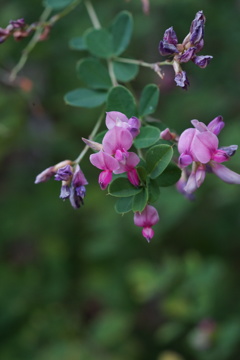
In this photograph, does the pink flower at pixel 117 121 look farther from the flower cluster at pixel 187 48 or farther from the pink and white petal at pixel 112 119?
the flower cluster at pixel 187 48

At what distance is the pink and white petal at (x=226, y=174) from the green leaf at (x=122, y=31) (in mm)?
555

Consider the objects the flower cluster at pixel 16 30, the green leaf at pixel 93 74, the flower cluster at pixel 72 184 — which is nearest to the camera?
the flower cluster at pixel 72 184

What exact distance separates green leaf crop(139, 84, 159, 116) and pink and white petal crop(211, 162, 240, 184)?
25cm

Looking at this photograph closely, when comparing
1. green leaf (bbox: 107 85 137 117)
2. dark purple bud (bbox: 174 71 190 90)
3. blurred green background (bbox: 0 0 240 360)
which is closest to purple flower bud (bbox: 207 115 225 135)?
dark purple bud (bbox: 174 71 190 90)

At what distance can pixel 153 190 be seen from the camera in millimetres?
1005

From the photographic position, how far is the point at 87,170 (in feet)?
9.29

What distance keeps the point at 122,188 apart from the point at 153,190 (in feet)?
0.19

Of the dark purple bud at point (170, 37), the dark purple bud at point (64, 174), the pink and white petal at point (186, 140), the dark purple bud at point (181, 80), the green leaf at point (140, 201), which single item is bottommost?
the green leaf at point (140, 201)

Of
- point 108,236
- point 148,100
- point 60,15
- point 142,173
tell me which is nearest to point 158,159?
point 142,173

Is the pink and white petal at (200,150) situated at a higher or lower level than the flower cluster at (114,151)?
lower

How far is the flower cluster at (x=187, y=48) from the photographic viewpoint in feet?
3.01

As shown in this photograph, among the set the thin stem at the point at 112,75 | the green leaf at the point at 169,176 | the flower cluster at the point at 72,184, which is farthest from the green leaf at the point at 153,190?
Result: the thin stem at the point at 112,75

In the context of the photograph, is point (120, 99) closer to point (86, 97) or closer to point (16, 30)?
point (86, 97)

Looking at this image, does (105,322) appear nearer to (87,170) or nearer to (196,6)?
(87,170)
